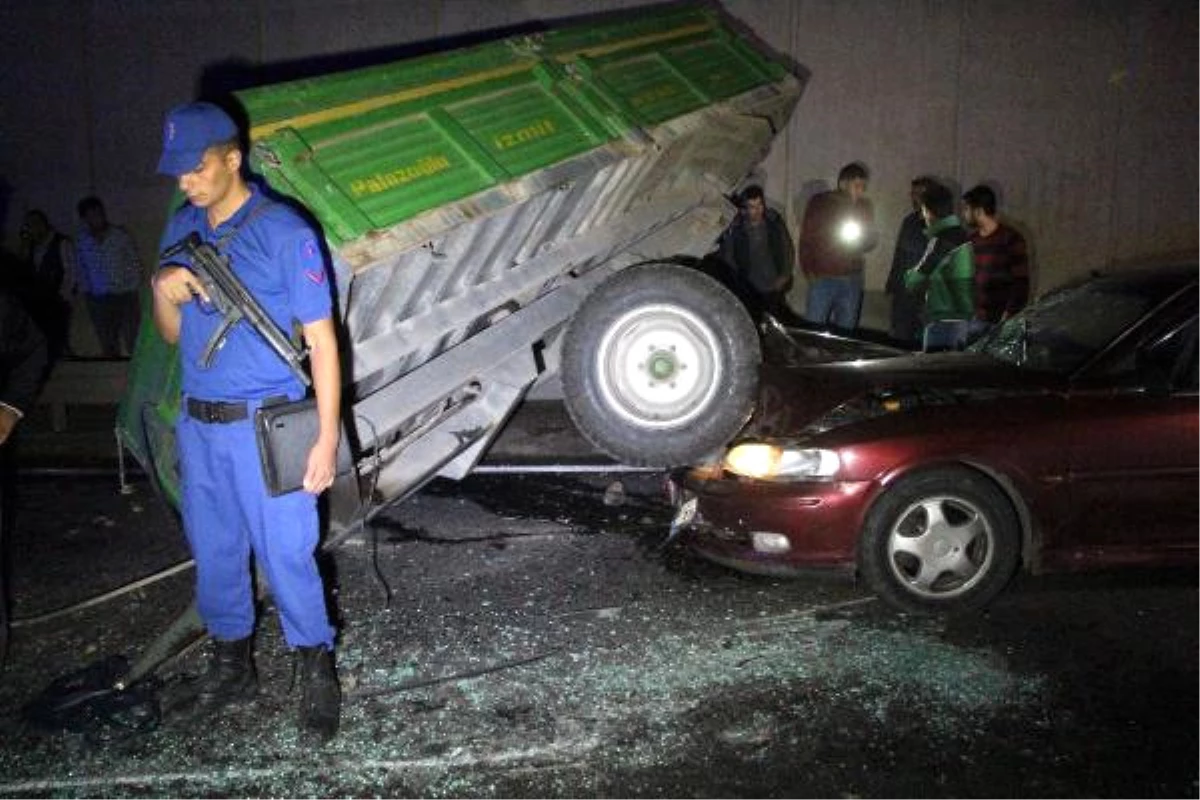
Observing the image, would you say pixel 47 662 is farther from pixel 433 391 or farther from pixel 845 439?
pixel 845 439

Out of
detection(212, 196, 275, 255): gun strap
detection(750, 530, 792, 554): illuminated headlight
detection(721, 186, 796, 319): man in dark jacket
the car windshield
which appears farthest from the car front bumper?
detection(721, 186, 796, 319): man in dark jacket

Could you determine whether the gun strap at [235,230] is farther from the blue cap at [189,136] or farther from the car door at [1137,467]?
the car door at [1137,467]

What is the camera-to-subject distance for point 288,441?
9.39ft

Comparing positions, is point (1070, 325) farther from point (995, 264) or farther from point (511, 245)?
point (511, 245)

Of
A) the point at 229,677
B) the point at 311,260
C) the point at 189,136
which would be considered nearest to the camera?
the point at 189,136

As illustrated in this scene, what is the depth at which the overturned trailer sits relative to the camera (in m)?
3.75

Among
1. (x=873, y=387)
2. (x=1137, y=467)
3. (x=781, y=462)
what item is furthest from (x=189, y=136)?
(x=1137, y=467)

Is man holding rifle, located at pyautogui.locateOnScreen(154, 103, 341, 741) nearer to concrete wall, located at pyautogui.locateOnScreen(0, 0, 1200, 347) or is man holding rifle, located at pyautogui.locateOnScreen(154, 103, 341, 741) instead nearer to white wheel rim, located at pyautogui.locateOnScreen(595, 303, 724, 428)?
white wheel rim, located at pyautogui.locateOnScreen(595, 303, 724, 428)

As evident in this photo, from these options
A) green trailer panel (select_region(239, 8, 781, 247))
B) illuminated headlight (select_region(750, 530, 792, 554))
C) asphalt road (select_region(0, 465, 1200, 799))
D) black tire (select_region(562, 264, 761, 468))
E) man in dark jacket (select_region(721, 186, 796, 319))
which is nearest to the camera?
asphalt road (select_region(0, 465, 1200, 799))

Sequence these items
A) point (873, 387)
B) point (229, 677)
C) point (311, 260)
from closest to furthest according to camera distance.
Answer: point (311, 260)
point (229, 677)
point (873, 387)

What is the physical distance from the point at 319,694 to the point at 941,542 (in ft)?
8.21

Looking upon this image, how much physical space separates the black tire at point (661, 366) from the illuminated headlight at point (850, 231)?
343cm

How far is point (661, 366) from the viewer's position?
4.80 metres

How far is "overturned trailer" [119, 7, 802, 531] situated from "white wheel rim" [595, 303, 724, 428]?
0.01 m
